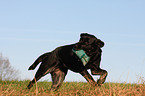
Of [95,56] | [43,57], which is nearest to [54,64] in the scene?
[43,57]

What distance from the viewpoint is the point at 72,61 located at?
16.8 feet

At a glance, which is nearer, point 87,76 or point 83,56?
point 83,56

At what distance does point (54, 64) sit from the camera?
5332mm

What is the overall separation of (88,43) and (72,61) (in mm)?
560

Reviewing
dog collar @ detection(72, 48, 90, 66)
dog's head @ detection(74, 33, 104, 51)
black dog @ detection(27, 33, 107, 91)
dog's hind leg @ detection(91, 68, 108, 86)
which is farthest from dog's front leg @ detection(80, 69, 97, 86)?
dog's head @ detection(74, 33, 104, 51)

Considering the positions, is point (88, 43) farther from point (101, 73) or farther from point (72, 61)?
point (101, 73)

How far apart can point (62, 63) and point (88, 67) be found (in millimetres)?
659

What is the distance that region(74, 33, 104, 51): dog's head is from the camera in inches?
193

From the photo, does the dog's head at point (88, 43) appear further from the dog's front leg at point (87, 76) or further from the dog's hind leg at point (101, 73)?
the dog's front leg at point (87, 76)

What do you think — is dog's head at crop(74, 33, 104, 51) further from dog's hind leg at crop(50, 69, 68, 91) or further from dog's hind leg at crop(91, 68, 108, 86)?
dog's hind leg at crop(50, 69, 68, 91)

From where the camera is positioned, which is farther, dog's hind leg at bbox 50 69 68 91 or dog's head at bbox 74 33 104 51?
dog's hind leg at bbox 50 69 68 91

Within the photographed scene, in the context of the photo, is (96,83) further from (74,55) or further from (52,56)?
(52,56)

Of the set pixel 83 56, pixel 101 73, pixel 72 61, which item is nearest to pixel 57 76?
pixel 72 61

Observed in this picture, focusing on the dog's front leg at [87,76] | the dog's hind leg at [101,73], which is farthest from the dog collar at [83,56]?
the dog's front leg at [87,76]
